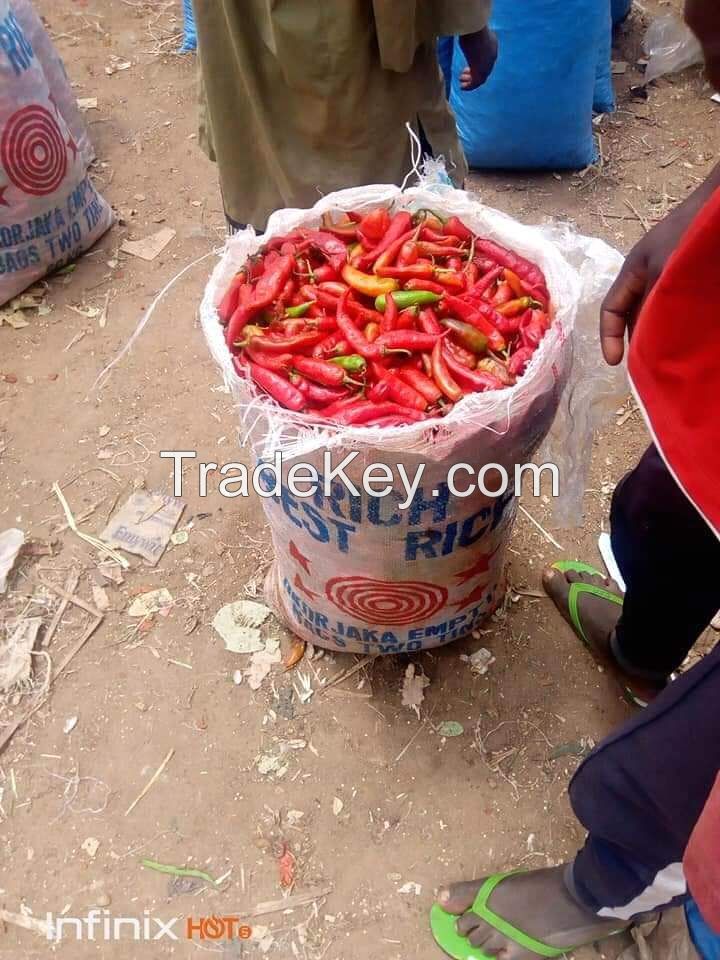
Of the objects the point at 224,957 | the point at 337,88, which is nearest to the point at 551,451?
the point at 337,88

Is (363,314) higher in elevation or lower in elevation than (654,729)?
higher

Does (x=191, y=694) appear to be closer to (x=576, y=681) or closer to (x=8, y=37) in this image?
(x=576, y=681)

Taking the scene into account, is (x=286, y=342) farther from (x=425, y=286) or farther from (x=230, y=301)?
(x=425, y=286)

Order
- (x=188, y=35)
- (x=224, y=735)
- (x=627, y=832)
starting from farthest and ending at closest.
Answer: (x=188, y=35), (x=224, y=735), (x=627, y=832)

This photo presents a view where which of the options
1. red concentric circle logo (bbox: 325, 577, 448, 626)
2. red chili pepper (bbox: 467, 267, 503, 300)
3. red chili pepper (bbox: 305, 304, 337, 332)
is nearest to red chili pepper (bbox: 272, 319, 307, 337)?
red chili pepper (bbox: 305, 304, 337, 332)

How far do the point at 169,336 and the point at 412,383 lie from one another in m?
1.70

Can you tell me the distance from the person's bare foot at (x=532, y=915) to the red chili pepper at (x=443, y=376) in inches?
39.7

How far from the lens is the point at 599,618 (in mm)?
1925

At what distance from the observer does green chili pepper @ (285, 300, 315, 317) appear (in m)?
1.49

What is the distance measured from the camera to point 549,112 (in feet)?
10.2

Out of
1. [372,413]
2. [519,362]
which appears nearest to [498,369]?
[519,362]

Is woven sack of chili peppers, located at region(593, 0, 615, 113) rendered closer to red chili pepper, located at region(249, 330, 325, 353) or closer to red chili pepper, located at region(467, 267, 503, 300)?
red chili pepper, located at region(467, 267, 503, 300)

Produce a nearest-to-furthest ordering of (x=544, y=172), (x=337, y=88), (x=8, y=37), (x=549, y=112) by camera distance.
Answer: (x=337, y=88), (x=8, y=37), (x=549, y=112), (x=544, y=172)

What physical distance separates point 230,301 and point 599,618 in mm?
1191
